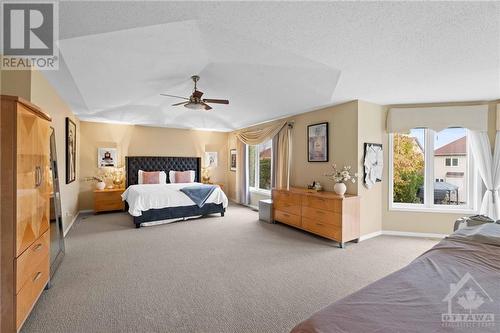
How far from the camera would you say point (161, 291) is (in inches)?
93.0

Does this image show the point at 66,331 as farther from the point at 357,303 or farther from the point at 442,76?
the point at 442,76

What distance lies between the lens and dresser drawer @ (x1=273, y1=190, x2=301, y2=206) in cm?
444

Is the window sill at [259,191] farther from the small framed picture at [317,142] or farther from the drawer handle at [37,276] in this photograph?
the drawer handle at [37,276]

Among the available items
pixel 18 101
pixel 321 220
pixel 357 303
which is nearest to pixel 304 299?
pixel 357 303

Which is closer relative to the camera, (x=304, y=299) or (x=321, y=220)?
(x=304, y=299)

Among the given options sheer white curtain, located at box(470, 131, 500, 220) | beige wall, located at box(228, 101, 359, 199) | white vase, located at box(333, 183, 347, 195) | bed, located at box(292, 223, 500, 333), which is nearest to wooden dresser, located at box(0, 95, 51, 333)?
bed, located at box(292, 223, 500, 333)

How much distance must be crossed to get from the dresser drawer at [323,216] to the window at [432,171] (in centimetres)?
139

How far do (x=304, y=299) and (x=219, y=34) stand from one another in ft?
9.03

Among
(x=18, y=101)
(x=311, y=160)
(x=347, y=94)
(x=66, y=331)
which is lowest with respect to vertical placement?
(x=66, y=331)

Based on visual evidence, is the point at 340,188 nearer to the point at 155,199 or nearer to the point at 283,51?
the point at 283,51

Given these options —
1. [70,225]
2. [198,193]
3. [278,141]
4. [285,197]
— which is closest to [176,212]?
[198,193]

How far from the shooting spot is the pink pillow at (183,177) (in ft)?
21.7

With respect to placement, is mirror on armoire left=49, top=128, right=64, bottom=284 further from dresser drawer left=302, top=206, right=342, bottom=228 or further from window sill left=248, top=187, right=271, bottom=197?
window sill left=248, top=187, right=271, bottom=197

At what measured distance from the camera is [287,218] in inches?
183
